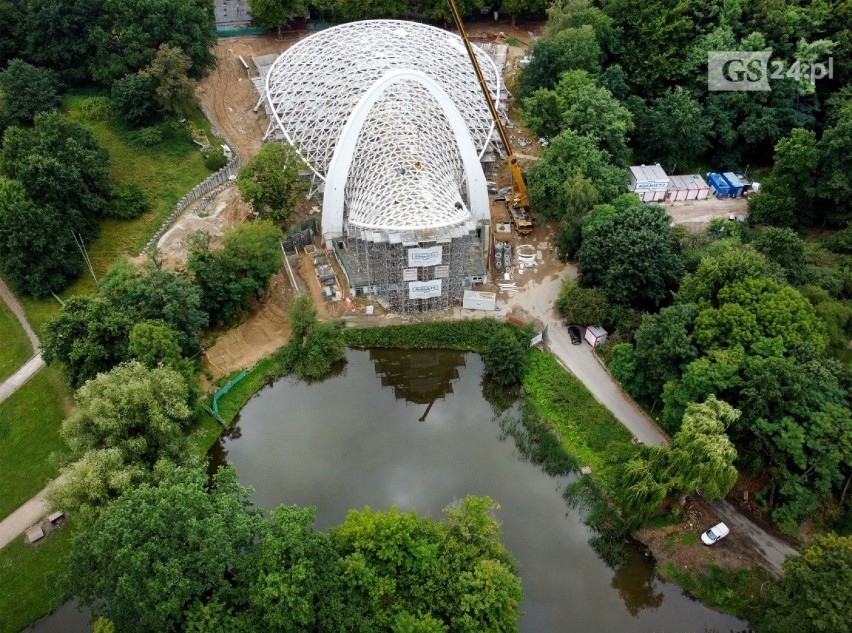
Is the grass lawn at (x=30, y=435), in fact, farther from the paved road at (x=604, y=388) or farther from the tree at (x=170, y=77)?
the paved road at (x=604, y=388)

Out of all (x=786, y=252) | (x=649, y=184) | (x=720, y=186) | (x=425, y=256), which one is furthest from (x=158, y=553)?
(x=720, y=186)

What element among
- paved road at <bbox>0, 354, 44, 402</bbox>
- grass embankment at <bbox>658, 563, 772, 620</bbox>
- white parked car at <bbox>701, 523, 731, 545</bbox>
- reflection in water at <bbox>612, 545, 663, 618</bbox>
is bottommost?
reflection in water at <bbox>612, 545, 663, 618</bbox>

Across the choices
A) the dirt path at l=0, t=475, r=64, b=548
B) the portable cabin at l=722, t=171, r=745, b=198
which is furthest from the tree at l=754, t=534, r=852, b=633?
the dirt path at l=0, t=475, r=64, b=548

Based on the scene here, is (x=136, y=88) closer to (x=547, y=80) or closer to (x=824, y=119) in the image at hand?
(x=547, y=80)

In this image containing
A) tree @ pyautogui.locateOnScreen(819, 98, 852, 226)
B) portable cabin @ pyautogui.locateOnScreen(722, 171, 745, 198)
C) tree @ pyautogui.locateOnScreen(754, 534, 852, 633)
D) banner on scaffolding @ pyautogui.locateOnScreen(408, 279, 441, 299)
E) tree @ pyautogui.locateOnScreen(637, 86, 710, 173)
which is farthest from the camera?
portable cabin @ pyautogui.locateOnScreen(722, 171, 745, 198)

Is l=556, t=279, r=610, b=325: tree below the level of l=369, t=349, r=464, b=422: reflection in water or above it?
above

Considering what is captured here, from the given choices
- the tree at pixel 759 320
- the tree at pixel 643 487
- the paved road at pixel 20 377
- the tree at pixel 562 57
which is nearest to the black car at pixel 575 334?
the tree at pixel 759 320

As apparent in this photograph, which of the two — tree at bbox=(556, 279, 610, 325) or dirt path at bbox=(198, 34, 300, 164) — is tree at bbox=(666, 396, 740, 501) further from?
dirt path at bbox=(198, 34, 300, 164)
